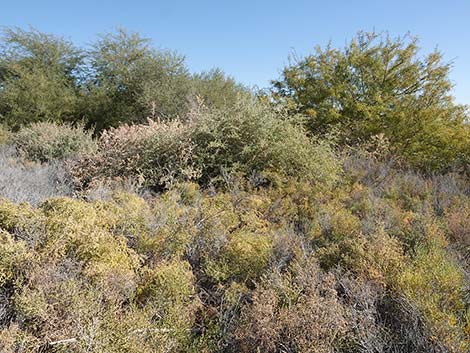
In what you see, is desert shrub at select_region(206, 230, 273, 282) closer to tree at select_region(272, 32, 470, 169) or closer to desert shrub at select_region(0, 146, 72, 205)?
desert shrub at select_region(0, 146, 72, 205)

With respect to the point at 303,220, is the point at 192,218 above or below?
below

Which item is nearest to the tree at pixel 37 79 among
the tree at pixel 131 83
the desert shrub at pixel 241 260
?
the tree at pixel 131 83

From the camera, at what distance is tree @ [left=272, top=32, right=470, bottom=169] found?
853 cm

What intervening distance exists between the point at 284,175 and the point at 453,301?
336 cm

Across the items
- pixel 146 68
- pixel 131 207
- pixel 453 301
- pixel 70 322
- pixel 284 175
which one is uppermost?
pixel 146 68

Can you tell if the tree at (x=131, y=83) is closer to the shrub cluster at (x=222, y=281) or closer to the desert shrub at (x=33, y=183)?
the desert shrub at (x=33, y=183)

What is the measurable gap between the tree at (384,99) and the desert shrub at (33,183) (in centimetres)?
517

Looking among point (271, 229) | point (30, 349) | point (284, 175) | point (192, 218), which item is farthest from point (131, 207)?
point (284, 175)

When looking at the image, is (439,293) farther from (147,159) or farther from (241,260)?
(147,159)

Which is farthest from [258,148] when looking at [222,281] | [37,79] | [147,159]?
[37,79]

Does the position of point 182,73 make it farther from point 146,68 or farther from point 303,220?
point 303,220

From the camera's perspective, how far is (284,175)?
215 inches

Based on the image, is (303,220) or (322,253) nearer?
(322,253)

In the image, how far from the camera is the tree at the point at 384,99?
853 cm
